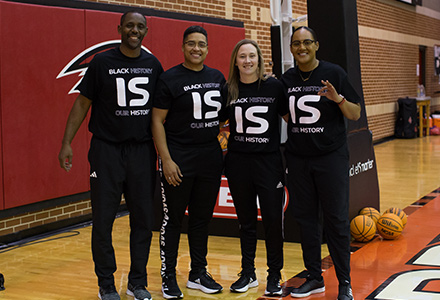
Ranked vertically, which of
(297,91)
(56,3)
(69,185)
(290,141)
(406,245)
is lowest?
(406,245)

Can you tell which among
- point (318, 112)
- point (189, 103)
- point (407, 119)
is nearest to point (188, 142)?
point (189, 103)

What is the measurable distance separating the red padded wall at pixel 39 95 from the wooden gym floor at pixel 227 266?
0.61m

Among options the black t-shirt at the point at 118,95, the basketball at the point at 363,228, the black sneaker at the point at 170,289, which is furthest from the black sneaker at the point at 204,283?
the basketball at the point at 363,228

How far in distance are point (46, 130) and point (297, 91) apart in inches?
141

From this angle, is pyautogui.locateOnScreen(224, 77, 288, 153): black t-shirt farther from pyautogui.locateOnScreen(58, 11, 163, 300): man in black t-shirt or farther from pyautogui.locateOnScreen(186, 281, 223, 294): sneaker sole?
pyautogui.locateOnScreen(186, 281, 223, 294): sneaker sole

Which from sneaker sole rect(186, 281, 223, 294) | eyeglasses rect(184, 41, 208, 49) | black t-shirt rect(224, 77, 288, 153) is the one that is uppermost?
eyeglasses rect(184, 41, 208, 49)

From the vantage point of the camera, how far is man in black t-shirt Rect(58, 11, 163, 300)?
4469 millimetres

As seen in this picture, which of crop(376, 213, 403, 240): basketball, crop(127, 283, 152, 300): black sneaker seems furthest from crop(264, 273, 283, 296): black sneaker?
crop(376, 213, 403, 240): basketball

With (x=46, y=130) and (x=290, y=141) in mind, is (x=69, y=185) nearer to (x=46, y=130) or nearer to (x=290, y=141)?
(x=46, y=130)

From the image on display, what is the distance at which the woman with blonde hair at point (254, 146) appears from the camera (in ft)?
15.1

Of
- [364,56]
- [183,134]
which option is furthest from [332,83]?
[364,56]

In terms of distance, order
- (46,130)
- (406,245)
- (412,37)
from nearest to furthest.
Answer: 1. (406,245)
2. (46,130)
3. (412,37)

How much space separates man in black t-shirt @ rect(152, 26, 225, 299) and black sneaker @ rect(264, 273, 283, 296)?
0.61 m

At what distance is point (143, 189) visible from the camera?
182 inches
